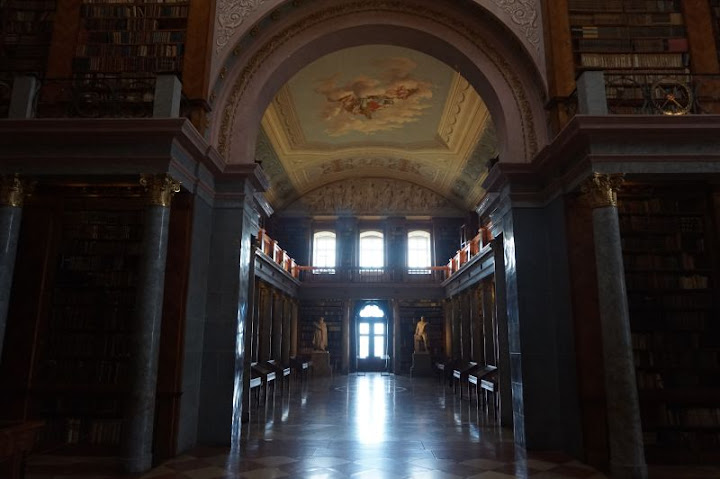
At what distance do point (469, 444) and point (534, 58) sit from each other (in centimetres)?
531

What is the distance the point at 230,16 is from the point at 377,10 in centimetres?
220

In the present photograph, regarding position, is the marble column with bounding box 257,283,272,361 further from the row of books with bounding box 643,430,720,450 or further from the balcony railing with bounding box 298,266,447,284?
the row of books with bounding box 643,430,720,450

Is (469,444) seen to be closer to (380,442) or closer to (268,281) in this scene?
(380,442)

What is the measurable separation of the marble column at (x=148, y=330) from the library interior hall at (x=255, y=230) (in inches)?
1.0

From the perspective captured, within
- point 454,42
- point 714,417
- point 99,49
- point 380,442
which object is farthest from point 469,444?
point 99,49

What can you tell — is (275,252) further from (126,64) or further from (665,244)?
(665,244)

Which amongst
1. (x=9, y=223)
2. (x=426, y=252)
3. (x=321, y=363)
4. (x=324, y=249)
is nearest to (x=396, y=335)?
(x=321, y=363)

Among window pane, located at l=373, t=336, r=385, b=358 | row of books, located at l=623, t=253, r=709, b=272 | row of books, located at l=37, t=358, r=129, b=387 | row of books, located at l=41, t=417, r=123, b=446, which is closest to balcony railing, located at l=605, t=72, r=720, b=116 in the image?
row of books, located at l=623, t=253, r=709, b=272

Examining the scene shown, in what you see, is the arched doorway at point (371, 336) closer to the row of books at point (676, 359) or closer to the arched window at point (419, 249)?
the arched window at point (419, 249)

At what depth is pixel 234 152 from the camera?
22.2ft

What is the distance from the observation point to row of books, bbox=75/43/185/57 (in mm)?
6590

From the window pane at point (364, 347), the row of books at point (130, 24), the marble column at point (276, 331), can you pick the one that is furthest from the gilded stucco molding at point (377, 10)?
the window pane at point (364, 347)

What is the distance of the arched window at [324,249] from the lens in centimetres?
2008

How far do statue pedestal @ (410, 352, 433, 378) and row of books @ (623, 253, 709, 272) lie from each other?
11.9 m
